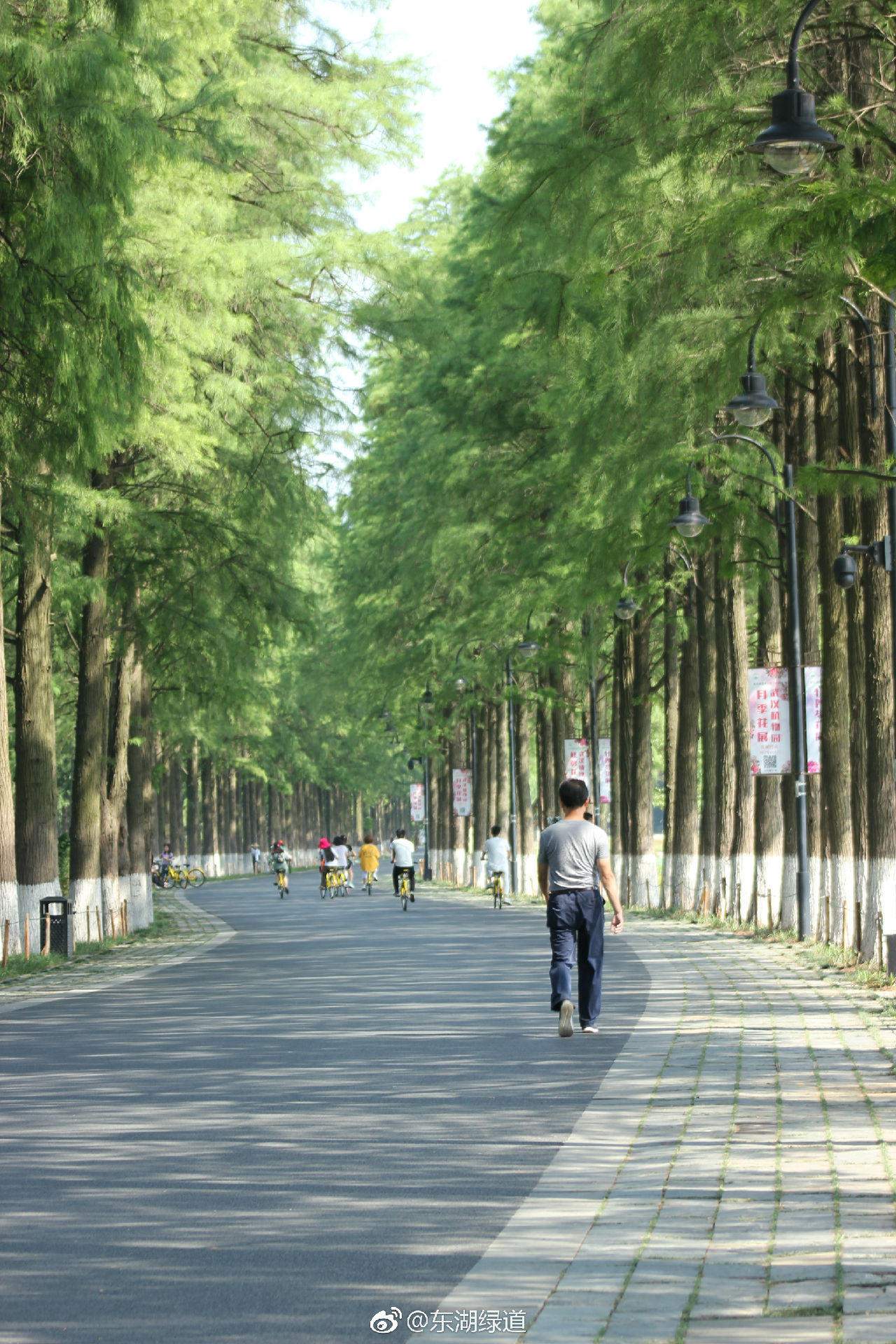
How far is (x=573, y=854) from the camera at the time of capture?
559 inches

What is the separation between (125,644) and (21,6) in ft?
46.5

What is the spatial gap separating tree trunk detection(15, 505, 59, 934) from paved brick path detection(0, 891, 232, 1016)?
4.55ft

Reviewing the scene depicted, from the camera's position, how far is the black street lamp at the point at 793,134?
12.0 m

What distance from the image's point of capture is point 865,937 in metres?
18.8

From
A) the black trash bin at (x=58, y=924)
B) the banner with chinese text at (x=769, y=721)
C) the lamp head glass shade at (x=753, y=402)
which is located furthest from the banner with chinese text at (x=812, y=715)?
the black trash bin at (x=58, y=924)

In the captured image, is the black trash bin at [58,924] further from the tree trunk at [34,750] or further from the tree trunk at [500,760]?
the tree trunk at [500,760]

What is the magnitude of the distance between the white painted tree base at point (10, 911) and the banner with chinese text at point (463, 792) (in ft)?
115

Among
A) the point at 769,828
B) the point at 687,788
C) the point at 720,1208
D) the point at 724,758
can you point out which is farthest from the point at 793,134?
the point at 687,788

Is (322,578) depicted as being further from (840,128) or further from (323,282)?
(840,128)

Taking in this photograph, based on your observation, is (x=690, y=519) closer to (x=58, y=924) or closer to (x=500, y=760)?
(x=58, y=924)

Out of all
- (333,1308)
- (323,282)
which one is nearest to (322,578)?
(323,282)

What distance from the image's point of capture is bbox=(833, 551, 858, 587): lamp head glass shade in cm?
1972

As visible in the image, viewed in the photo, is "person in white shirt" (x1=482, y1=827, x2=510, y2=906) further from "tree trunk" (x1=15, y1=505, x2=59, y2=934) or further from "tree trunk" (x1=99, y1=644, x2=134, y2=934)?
"tree trunk" (x1=15, y1=505, x2=59, y2=934)

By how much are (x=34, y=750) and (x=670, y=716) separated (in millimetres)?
15392
